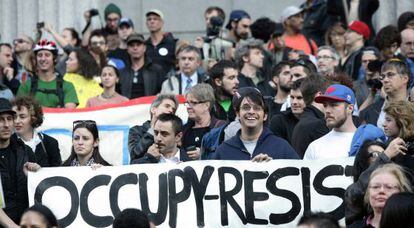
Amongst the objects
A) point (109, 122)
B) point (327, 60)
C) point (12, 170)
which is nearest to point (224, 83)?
point (109, 122)

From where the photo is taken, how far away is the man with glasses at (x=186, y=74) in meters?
19.3

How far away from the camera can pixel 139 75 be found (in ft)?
66.3

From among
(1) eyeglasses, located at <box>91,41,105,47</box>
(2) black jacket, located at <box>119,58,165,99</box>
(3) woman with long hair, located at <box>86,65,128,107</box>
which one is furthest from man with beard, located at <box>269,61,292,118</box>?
(1) eyeglasses, located at <box>91,41,105,47</box>

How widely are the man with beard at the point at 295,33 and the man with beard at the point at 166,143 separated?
652 cm

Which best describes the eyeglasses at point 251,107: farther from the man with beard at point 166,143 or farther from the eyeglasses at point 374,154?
the eyeglasses at point 374,154

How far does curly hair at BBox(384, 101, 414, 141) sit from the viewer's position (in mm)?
13531

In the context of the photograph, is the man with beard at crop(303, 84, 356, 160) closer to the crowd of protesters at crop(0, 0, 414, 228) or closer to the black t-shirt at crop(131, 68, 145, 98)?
the crowd of protesters at crop(0, 0, 414, 228)

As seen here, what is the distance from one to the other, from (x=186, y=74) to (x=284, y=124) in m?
3.45

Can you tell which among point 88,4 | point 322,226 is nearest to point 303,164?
point 322,226

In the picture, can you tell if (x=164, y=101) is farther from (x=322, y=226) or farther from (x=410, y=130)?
(x=322, y=226)

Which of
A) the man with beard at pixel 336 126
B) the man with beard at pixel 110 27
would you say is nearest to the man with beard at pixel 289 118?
the man with beard at pixel 336 126

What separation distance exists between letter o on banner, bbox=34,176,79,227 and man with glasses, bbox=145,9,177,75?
6.58m

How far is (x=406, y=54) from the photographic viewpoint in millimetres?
18484

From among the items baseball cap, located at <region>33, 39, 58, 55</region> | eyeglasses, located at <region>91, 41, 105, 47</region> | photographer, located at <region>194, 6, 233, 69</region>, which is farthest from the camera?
eyeglasses, located at <region>91, 41, 105, 47</region>
